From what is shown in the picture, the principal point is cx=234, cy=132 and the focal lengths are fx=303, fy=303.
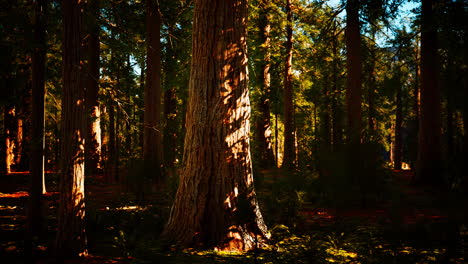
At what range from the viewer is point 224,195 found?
4.71 metres

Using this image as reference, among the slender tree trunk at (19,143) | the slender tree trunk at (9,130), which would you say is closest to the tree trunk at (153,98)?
the slender tree trunk at (9,130)

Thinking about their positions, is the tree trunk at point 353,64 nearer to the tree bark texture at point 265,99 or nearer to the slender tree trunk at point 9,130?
the tree bark texture at point 265,99

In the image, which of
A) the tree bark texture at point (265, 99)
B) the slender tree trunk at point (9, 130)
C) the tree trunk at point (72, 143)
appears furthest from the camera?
the tree bark texture at point (265, 99)

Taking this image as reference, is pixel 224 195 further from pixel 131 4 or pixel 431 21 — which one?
pixel 131 4

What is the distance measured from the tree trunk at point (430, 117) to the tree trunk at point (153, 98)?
30.5ft

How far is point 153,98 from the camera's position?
11180 mm

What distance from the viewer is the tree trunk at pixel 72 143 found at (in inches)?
174

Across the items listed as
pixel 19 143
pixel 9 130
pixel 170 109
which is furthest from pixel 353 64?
pixel 19 143

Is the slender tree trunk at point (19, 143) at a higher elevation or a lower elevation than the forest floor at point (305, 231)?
higher

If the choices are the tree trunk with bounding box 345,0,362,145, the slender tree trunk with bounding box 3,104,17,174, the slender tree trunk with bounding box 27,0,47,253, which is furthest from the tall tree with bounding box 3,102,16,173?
the tree trunk with bounding box 345,0,362,145

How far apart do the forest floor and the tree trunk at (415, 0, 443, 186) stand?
7.27ft

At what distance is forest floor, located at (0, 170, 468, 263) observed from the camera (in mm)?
4242

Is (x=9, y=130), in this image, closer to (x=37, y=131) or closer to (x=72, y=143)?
(x=37, y=131)

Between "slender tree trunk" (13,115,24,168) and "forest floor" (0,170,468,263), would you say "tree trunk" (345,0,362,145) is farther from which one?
"slender tree trunk" (13,115,24,168)
